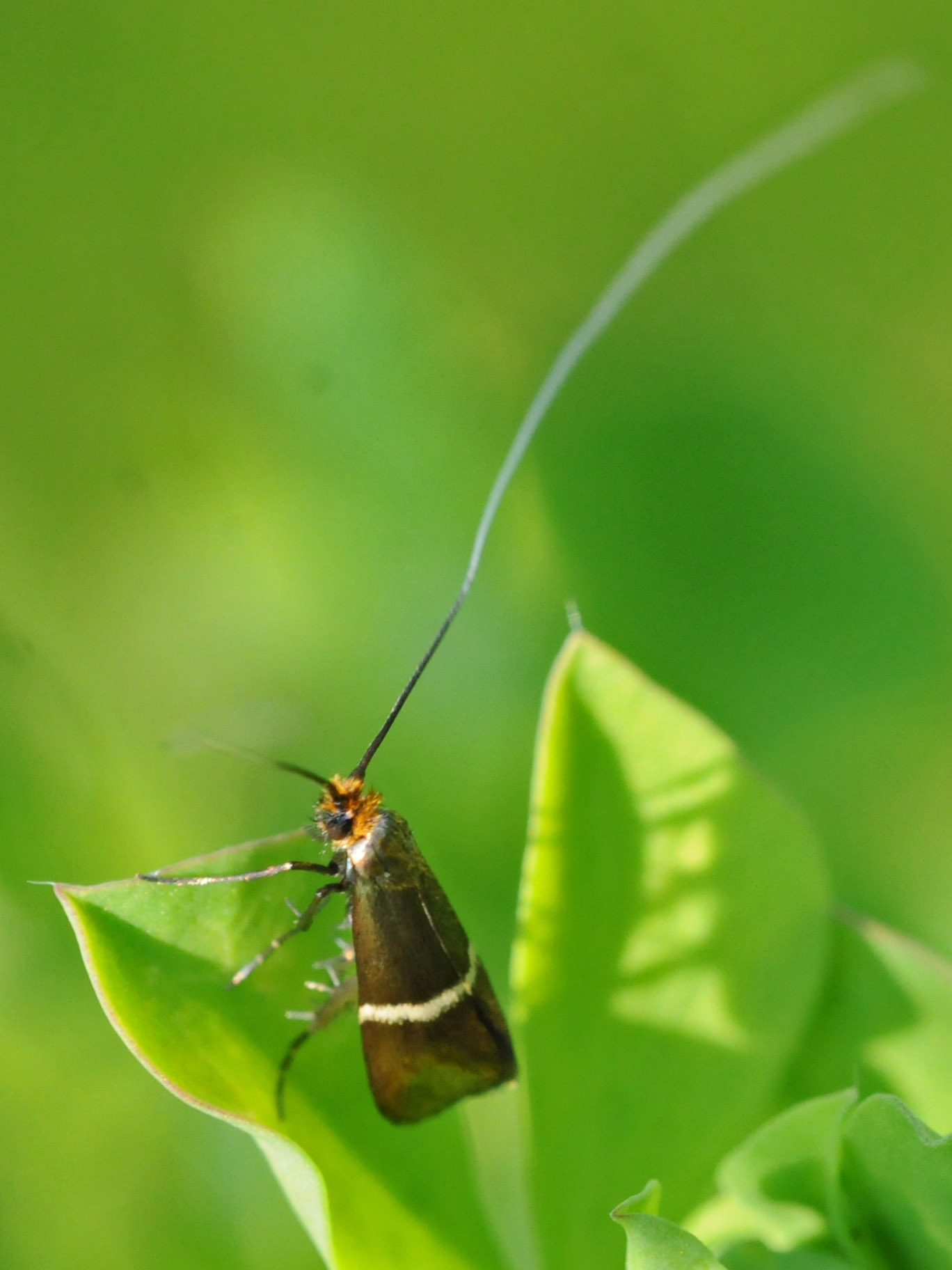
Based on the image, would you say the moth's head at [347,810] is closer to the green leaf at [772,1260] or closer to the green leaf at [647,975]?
the green leaf at [647,975]

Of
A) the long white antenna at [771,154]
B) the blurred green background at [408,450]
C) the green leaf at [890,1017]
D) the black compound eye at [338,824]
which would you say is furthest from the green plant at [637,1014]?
the long white antenna at [771,154]

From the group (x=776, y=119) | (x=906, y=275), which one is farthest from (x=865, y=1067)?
(x=776, y=119)

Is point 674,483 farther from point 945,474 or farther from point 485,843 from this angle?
point 485,843

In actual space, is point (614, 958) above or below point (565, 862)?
below

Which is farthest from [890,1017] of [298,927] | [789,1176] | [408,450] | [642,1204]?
[408,450]

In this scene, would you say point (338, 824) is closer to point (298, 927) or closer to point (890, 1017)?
point (298, 927)
